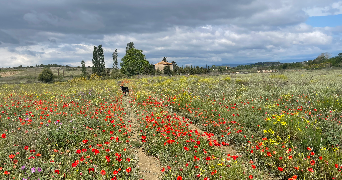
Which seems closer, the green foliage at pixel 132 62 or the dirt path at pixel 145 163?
the dirt path at pixel 145 163

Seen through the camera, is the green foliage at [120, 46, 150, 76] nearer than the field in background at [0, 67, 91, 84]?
No

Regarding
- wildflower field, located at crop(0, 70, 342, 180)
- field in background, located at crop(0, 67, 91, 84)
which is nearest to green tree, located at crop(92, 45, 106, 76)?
field in background, located at crop(0, 67, 91, 84)

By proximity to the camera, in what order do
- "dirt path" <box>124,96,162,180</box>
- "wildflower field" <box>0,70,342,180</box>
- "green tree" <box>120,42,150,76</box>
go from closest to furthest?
Result: 1. "wildflower field" <box>0,70,342,180</box>
2. "dirt path" <box>124,96,162,180</box>
3. "green tree" <box>120,42,150,76</box>

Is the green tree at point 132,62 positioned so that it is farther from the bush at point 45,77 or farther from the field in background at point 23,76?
the bush at point 45,77

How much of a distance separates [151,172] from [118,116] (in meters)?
3.48

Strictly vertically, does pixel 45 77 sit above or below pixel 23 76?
below

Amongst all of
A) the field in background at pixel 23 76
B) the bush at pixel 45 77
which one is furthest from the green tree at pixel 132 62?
→ the bush at pixel 45 77

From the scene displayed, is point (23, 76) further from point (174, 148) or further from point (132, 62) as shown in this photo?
point (174, 148)

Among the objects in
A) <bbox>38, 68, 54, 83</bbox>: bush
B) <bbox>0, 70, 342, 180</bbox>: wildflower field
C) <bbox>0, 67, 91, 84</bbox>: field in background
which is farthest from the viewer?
<bbox>38, 68, 54, 83</bbox>: bush

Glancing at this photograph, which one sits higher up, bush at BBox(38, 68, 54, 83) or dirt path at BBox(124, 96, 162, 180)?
bush at BBox(38, 68, 54, 83)

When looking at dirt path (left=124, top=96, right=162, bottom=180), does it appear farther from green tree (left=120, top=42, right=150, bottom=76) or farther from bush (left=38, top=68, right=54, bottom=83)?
green tree (left=120, top=42, right=150, bottom=76)

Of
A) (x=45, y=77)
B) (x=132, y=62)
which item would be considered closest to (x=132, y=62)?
(x=132, y=62)

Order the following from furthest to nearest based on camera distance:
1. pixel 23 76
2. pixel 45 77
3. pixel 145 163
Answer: pixel 23 76
pixel 45 77
pixel 145 163

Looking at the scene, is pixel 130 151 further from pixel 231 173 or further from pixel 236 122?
pixel 236 122
